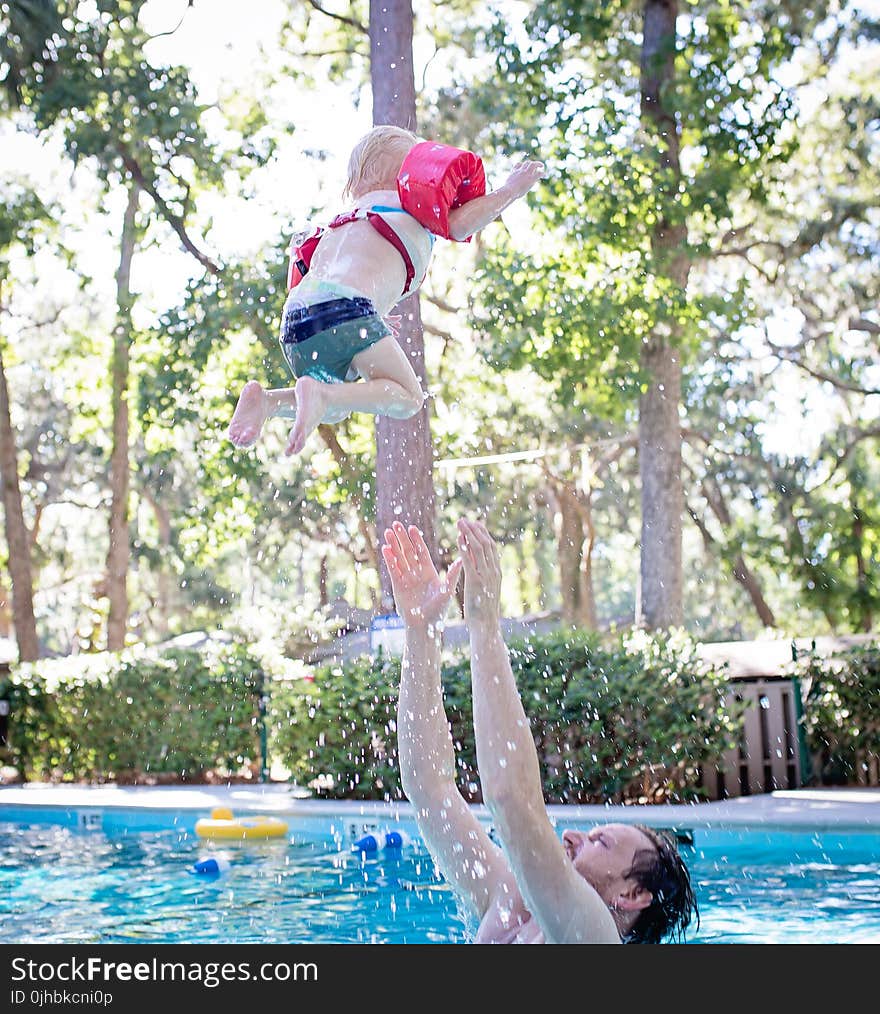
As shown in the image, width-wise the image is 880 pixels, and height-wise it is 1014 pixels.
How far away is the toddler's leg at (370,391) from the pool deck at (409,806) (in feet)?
14.5

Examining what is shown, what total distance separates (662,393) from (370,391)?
10155mm

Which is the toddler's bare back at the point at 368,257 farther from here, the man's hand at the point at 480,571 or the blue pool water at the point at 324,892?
the blue pool water at the point at 324,892

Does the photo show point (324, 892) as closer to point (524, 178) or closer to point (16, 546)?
point (524, 178)

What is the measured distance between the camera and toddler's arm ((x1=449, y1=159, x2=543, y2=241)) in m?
3.67

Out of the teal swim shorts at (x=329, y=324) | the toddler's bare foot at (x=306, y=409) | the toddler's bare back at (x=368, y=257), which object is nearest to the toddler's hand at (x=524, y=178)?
the toddler's bare back at (x=368, y=257)

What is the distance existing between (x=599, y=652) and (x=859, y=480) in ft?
43.3

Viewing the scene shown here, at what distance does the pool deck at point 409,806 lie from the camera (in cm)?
732

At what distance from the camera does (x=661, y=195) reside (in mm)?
12648

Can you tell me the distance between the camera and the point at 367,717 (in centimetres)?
914

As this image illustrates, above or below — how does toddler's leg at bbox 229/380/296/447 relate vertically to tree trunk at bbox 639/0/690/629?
below

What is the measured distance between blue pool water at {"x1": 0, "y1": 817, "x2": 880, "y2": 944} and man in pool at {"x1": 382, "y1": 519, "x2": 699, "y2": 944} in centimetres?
172

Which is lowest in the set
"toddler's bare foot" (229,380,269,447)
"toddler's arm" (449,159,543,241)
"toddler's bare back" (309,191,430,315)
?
"toddler's bare foot" (229,380,269,447)

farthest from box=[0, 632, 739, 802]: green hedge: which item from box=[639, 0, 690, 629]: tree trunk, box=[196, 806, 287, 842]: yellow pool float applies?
box=[639, 0, 690, 629]: tree trunk

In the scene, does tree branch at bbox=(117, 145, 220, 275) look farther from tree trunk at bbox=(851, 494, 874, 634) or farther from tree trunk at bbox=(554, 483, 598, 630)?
tree trunk at bbox=(851, 494, 874, 634)
